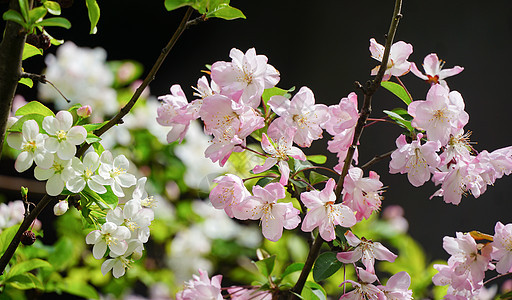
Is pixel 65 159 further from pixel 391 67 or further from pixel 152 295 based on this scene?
pixel 152 295

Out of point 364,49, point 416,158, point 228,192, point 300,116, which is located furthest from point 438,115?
point 364,49

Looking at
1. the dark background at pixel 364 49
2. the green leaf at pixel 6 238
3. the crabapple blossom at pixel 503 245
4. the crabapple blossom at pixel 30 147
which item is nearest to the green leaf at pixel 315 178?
the crabapple blossom at pixel 503 245

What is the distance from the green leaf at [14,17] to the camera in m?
0.59

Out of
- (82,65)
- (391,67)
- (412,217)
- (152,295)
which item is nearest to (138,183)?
(391,67)

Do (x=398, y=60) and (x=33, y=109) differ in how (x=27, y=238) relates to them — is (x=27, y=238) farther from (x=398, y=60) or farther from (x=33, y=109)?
(x=398, y=60)

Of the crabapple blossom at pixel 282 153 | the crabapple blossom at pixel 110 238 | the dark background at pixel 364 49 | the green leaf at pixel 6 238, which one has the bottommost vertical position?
the dark background at pixel 364 49

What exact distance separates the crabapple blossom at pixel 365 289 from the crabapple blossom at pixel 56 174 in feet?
1.37

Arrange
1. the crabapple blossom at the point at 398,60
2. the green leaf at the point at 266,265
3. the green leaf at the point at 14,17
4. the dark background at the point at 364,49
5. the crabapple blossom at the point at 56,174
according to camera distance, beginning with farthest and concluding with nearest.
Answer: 1. the dark background at the point at 364,49
2. the green leaf at the point at 266,265
3. the crabapple blossom at the point at 398,60
4. the crabapple blossom at the point at 56,174
5. the green leaf at the point at 14,17

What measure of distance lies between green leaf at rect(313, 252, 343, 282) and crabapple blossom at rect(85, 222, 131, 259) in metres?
0.27

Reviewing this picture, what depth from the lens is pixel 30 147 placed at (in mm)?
689

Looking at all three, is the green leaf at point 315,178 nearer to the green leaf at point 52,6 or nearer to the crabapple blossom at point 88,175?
the crabapple blossom at point 88,175

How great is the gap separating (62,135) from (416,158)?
1.57ft

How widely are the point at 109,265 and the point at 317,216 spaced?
31 centimetres

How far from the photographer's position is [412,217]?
8.36 ft
